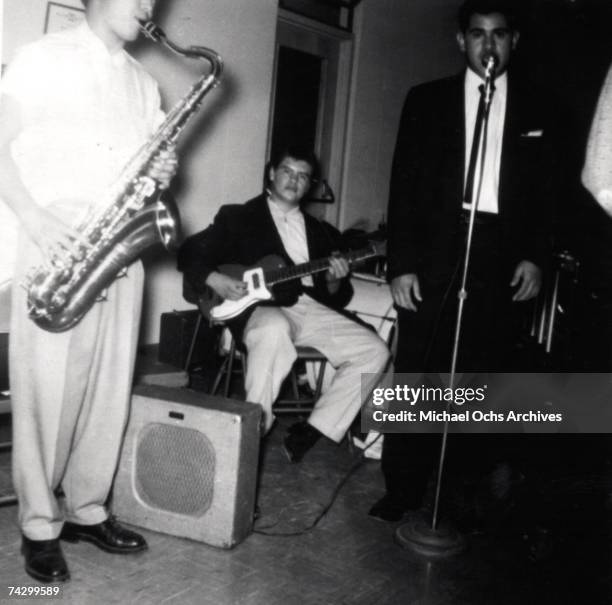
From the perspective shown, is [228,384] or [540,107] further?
[228,384]

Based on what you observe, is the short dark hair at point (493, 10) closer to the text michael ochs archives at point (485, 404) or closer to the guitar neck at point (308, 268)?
the text michael ochs archives at point (485, 404)

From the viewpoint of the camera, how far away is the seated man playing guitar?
3266mm

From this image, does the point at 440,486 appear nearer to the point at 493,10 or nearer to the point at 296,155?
the point at 493,10

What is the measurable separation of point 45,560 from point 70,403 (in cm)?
48

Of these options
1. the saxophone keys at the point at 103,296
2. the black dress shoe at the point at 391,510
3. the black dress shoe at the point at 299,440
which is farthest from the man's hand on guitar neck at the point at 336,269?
the saxophone keys at the point at 103,296

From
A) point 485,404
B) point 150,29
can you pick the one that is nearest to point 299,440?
point 485,404

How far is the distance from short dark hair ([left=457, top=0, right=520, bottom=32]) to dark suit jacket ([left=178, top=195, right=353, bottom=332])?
1.55 metres

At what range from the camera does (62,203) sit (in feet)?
6.71

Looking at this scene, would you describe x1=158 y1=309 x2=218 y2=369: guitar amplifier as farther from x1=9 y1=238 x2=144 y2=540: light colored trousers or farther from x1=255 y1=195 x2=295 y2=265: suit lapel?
x1=9 y1=238 x2=144 y2=540: light colored trousers

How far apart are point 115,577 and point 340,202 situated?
15.2 ft

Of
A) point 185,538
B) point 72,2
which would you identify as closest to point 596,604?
point 185,538

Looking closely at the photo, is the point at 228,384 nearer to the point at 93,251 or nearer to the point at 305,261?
the point at 305,261

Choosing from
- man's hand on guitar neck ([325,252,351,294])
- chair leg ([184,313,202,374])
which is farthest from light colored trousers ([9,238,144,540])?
chair leg ([184,313,202,374])

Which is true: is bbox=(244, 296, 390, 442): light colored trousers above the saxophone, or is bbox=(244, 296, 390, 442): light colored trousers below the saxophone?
below
